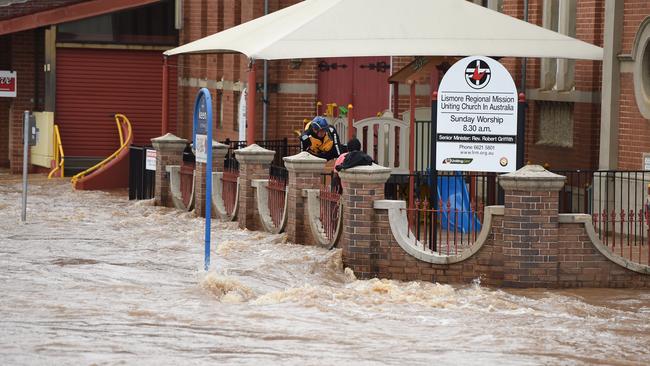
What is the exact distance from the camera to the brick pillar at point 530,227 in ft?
53.1

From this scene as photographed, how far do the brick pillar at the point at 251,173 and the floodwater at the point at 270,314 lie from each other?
1.05m

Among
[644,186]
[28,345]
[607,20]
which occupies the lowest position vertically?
[28,345]

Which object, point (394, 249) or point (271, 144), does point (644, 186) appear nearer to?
point (394, 249)

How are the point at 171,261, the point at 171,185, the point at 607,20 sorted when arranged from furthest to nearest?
1. the point at 171,185
2. the point at 607,20
3. the point at 171,261

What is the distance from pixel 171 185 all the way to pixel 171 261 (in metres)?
7.07

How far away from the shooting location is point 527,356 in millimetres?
12742

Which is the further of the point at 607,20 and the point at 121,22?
the point at 121,22

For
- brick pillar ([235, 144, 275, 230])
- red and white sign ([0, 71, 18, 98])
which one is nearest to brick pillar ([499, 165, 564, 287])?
brick pillar ([235, 144, 275, 230])

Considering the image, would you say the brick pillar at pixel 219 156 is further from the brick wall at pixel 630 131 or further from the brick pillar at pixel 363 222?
the brick pillar at pixel 363 222

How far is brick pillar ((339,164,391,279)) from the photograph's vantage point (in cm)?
1694

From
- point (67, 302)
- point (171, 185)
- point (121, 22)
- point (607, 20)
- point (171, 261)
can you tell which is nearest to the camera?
point (67, 302)

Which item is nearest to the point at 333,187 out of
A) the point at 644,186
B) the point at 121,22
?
the point at 644,186

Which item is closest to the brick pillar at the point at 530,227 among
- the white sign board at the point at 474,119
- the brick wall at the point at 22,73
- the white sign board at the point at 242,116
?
the white sign board at the point at 474,119

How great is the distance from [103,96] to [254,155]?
13.9m
